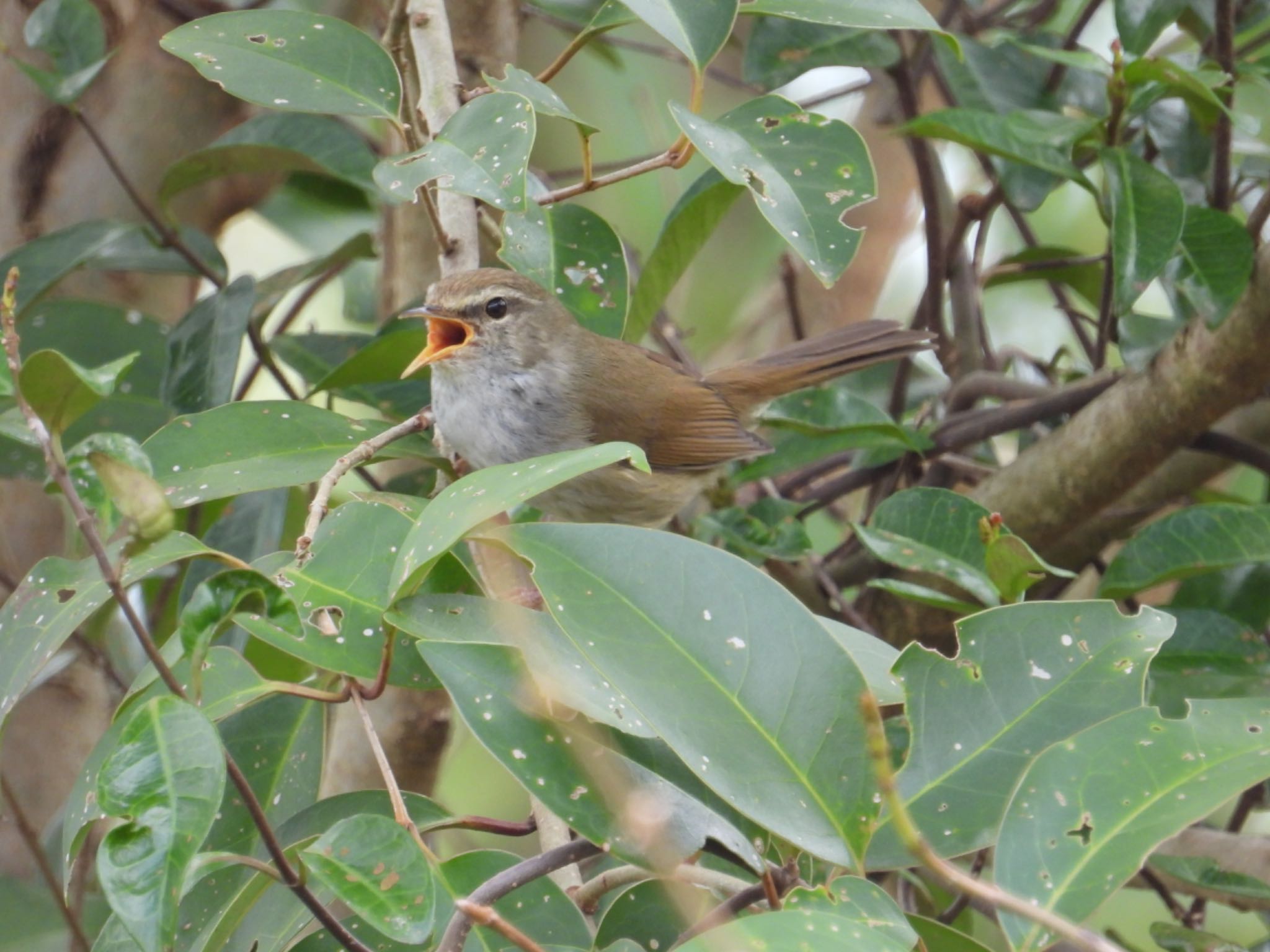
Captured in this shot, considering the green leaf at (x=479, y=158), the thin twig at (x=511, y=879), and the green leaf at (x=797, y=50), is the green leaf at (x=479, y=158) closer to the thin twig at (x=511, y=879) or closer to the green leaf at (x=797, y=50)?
the thin twig at (x=511, y=879)

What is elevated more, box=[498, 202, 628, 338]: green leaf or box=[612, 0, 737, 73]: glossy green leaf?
box=[612, 0, 737, 73]: glossy green leaf

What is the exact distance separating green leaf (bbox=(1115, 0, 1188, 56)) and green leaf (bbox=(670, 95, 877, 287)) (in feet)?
3.05

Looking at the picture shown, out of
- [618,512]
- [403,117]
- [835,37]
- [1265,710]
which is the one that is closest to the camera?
[1265,710]

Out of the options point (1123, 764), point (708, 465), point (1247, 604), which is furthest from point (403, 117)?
point (1247, 604)

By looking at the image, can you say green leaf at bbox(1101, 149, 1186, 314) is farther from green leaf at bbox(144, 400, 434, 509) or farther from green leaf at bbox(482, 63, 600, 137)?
green leaf at bbox(144, 400, 434, 509)

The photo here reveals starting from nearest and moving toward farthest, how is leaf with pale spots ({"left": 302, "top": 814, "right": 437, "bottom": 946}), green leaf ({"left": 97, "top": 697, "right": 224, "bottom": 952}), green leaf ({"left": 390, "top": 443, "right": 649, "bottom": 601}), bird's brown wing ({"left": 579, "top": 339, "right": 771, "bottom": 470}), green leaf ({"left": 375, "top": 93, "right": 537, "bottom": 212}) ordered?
green leaf ({"left": 97, "top": 697, "right": 224, "bottom": 952})
leaf with pale spots ({"left": 302, "top": 814, "right": 437, "bottom": 946})
green leaf ({"left": 390, "top": 443, "right": 649, "bottom": 601})
green leaf ({"left": 375, "top": 93, "right": 537, "bottom": 212})
bird's brown wing ({"left": 579, "top": 339, "right": 771, "bottom": 470})

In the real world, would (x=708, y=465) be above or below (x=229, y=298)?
below

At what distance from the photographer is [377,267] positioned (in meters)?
4.09

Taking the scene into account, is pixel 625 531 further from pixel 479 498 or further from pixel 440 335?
pixel 440 335

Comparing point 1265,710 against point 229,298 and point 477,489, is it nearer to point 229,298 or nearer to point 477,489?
point 477,489

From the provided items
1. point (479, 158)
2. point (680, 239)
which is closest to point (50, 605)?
point (479, 158)

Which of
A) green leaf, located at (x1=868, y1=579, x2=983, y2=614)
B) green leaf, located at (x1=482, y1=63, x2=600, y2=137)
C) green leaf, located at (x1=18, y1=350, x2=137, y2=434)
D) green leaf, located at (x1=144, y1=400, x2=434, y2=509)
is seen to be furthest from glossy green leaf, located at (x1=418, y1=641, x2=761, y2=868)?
green leaf, located at (x1=482, y1=63, x2=600, y2=137)

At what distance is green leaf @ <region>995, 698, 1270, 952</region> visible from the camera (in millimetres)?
1324

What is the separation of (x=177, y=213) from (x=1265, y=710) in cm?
290
